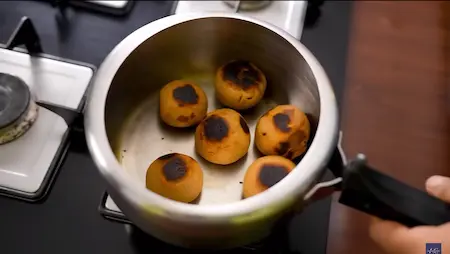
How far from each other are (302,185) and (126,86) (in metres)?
0.21

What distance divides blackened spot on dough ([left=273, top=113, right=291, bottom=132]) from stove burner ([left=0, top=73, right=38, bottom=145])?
25 cm

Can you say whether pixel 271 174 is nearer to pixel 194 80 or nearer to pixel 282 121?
pixel 282 121

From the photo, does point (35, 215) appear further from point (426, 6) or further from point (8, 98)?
point (426, 6)

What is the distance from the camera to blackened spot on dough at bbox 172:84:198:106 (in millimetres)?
563

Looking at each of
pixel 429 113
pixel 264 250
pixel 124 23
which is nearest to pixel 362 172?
pixel 264 250

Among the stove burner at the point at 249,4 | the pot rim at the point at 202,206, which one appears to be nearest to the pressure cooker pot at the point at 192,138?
the pot rim at the point at 202,206

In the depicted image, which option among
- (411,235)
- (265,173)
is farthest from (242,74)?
(411,235)

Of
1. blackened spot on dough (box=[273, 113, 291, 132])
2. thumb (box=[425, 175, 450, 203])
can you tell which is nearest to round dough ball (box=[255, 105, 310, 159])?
blackened spot on dough (box=[273, 113, 291, 132])

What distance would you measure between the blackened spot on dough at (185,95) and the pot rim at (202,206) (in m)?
0.06

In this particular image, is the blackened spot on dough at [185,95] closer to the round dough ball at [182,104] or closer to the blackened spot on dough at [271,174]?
the round dough ball at [182,104]

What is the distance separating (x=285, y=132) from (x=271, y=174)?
0.05 meters

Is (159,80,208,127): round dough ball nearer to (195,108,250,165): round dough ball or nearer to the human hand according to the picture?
(195,108,250,165): round dough ball

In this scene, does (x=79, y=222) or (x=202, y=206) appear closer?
(x=202, y=206)

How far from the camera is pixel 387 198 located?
0.45 meters
